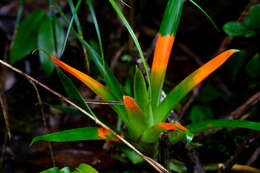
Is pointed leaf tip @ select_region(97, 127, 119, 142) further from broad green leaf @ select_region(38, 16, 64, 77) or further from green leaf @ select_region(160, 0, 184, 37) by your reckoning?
broad green leaf @ select_region(38, 16, 64, 77)

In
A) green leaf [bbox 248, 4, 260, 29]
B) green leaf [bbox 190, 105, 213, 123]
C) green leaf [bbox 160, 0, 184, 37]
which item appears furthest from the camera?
green leaf [bbox 190, 105, 213, 123]

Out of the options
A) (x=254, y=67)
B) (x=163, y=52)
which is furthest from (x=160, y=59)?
(x=254, y=67)

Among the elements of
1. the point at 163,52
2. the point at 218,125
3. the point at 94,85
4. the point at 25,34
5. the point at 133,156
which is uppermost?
the point at 25,34

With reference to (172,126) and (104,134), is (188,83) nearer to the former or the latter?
(172,126)

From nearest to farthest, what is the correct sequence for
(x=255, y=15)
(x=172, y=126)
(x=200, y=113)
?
1. (x=172, y=126)
2. (x=255, y=15)
3. (x=200, y=113)

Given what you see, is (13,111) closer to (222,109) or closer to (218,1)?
(222,109)

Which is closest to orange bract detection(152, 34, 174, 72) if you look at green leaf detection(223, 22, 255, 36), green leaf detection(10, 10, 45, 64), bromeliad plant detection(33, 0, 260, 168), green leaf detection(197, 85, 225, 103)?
bromeliad plant detection(33, 0, 260, 168)
